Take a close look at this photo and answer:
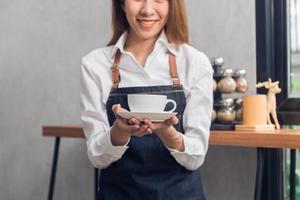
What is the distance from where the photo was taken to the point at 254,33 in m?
1.70

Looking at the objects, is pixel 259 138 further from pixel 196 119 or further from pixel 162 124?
pixel 162 124

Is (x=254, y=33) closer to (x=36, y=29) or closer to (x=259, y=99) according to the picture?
(x=259, y=99)

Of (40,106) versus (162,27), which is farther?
(40,106)

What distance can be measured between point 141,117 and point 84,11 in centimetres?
124

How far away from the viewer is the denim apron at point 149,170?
112cm

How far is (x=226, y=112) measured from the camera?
5.02 feet

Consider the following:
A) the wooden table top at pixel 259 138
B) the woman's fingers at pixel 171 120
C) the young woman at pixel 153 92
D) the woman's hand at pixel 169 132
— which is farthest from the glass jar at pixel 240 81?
the woman's fingers at pixel 171 120

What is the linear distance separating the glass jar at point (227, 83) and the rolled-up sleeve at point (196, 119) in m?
0.37

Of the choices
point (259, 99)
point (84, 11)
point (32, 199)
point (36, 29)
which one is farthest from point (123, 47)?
point (32, 199)

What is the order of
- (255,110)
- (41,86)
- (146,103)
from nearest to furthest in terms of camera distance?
(146,103), (255,110), (41,86)

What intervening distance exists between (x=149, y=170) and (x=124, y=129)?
0.59 feet

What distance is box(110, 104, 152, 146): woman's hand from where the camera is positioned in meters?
0.95

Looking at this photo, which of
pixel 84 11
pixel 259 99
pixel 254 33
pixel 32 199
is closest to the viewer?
pixel 259 99

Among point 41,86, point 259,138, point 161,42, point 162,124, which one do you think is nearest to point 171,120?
point 162,124
